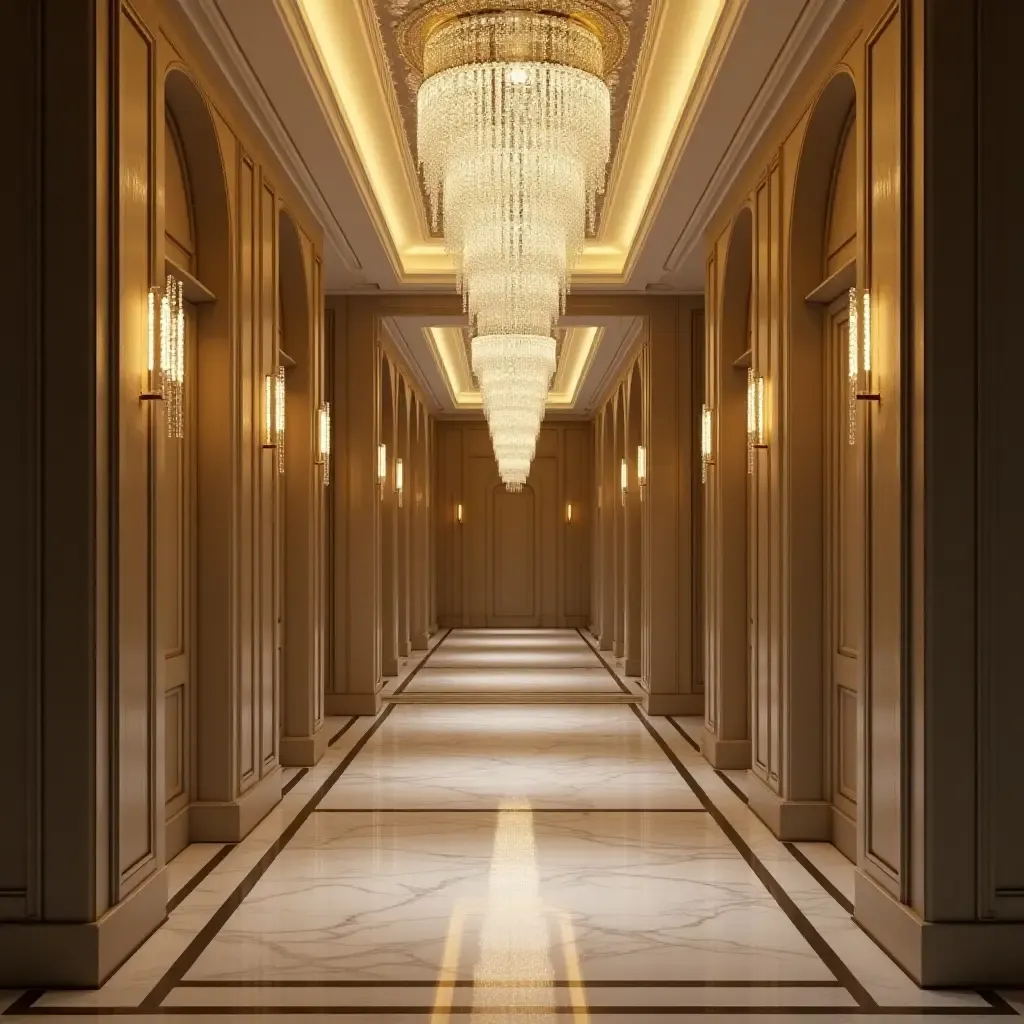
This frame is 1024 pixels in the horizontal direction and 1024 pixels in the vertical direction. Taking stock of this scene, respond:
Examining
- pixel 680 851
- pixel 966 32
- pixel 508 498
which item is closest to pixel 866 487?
pixel 966 32

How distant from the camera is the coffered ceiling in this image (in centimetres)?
580

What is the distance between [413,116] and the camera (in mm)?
7727

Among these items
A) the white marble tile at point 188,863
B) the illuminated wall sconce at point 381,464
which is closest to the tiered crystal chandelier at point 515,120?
the white marble tile at point 188,863

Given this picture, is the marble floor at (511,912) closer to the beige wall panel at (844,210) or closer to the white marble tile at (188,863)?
the white marble tile at (188,863)

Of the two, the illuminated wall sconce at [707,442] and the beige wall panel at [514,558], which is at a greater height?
the illuminated wall sconce at [707,442]

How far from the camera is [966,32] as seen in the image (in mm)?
4355

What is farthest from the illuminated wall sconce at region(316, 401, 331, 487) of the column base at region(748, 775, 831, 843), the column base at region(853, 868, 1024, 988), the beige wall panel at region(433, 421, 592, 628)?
the beige wall panel at region(433, 421, 592, 628)

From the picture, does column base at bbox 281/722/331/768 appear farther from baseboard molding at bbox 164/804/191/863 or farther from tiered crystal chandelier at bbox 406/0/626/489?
tiered crystal chandelier at bbox 406/0/626/489

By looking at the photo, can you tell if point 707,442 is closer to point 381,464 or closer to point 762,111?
point 762,111

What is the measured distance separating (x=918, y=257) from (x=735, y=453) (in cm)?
412

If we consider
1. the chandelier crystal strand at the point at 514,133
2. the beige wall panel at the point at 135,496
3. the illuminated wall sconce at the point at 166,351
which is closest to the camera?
the beige wall panel at the point at 135,496

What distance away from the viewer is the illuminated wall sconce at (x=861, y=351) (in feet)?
16.0

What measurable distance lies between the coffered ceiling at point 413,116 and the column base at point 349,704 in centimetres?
348

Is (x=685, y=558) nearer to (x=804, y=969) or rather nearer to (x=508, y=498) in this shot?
(x=804, y=969)
